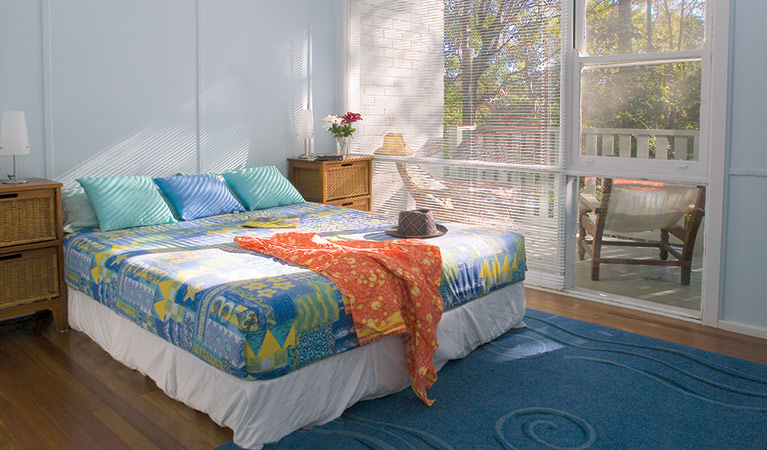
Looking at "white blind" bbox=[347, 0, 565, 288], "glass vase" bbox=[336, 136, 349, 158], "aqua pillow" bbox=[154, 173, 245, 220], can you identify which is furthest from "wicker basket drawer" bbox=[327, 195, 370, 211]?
"aqua pillow" bbox=[154, 173, 245, 220]

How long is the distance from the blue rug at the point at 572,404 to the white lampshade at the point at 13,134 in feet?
7.49

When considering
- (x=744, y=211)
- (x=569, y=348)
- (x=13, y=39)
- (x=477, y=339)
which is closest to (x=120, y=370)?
(x=477, y=339)

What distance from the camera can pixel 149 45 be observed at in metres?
4.25

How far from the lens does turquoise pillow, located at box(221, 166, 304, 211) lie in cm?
448

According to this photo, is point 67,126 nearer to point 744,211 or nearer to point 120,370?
point 120,370

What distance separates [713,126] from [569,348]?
149cm

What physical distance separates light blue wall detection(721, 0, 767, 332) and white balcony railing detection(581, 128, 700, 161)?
0.27 m

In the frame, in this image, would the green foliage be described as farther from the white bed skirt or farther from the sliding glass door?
the white bed skirt

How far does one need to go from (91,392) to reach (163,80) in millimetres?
2312

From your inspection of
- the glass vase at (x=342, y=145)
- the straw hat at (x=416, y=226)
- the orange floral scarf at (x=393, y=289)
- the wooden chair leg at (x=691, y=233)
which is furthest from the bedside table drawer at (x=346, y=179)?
the wooden chair leg at (x=691, y=233)

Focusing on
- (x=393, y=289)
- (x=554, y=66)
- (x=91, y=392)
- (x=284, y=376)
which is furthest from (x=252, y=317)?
(x=554, y=66)

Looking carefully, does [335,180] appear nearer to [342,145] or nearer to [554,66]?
[342,145]

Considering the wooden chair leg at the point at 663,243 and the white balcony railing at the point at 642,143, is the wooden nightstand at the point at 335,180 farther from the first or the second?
the wooden chair leg at the point at 663,243

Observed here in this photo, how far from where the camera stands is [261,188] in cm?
455
